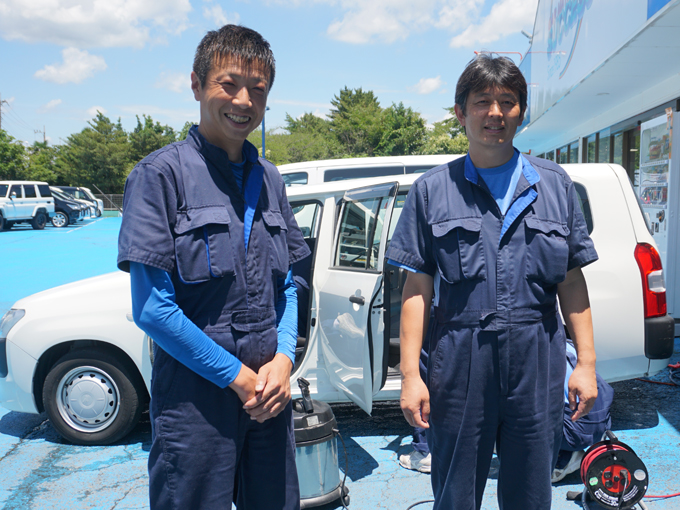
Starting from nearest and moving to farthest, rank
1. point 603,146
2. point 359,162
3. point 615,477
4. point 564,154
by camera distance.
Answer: point 615,477 < point 359,162 < point 603,146 < point 564,154

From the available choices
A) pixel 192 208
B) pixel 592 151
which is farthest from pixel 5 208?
pixel 192 208

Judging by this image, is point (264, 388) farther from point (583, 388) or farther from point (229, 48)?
point (583, 388)

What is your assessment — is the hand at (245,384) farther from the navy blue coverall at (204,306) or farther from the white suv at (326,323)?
the white suv at (326,323)

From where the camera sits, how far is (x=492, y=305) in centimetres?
185

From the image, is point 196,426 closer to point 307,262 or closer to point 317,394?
point 317,394

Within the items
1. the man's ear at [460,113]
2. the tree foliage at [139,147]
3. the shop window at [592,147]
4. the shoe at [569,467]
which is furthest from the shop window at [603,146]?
the tree foliage at [139,147]

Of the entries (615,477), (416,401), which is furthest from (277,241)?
(615,477)

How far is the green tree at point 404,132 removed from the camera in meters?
49.6

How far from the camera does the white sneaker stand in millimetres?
3357

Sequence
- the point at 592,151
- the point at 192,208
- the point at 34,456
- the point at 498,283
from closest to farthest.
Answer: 1. the point at 192,208
2. the point at 498,283
3. the point at 34,456
4. the point at 592,151

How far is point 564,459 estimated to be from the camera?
322 cm

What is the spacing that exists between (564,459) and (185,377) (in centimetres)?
251

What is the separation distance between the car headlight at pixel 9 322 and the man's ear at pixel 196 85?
2851 mm

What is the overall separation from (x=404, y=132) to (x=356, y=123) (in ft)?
36.5
